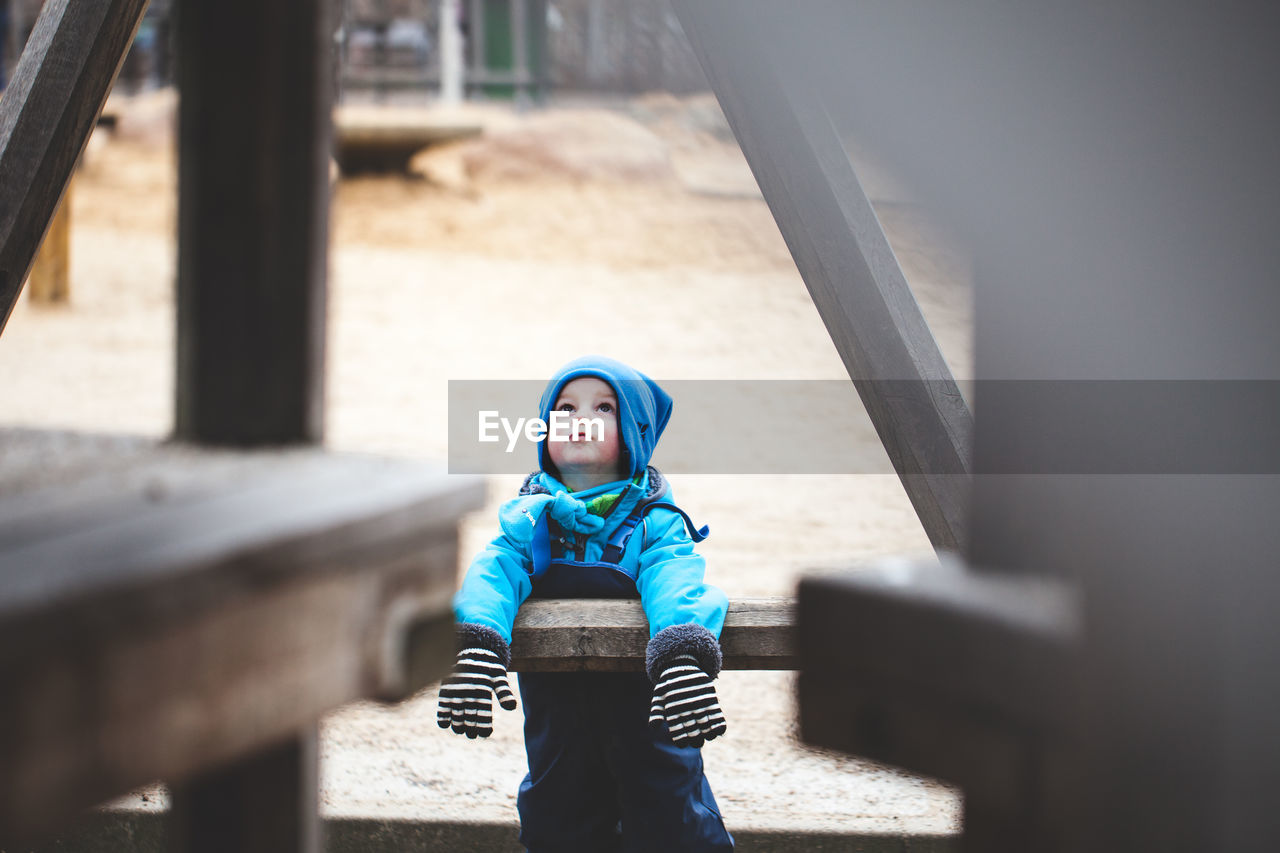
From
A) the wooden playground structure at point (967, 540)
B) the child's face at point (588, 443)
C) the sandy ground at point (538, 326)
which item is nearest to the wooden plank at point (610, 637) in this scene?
the child's face at point (588, 443)

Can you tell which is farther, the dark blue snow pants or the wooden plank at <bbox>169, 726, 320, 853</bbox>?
the dark blue snow pants

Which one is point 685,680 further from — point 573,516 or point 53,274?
point 53,274

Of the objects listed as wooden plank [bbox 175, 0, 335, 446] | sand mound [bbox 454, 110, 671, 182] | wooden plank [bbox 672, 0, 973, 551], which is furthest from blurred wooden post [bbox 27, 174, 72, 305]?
wooden plank [bbox 175, 0, 335, 446]

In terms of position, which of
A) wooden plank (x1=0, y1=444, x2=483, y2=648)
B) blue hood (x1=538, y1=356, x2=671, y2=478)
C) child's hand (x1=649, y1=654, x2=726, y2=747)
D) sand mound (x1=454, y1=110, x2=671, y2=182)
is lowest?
child's hand (x1=649, y1=654, x2=726, y2=747)

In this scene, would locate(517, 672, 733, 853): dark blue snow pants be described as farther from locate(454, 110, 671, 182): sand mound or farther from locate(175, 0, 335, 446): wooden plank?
locate(454, 110, 671, 182): sand mound

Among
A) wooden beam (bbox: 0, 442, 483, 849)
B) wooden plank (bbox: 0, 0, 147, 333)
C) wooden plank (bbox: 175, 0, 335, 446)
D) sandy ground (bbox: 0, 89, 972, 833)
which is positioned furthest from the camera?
sandy ground (bbox: 0, 89, 972, 833)

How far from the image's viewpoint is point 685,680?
4.99 ft

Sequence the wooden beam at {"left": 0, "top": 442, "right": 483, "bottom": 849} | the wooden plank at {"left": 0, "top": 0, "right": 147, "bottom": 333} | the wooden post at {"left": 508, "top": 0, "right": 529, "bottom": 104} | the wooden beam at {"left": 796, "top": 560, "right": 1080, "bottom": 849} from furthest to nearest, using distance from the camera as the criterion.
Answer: the wooden post at {"left": 508, "top": 0, "right": 529, "bottom": 104} < the wooden plank at {"left": 0, "top": 0, "right": 147, "bottom": 333} < the wooden beam at {"left": 796, "top": 560, "right": 1080, "bottom": 849} < the wooden beam at {"left": 0, "top": 442, "right": 483, "bottom": 849}

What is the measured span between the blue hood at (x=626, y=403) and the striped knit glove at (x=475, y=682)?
0.49m

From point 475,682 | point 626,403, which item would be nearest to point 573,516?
point 626,403

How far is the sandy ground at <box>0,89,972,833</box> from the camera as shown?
8.51 feet

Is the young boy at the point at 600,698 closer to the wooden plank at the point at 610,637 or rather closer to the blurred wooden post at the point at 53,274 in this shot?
the wooden plank at the point at 610,637

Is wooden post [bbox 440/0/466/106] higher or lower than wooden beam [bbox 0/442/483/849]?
higher

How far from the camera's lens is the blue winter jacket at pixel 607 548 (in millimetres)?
1605
